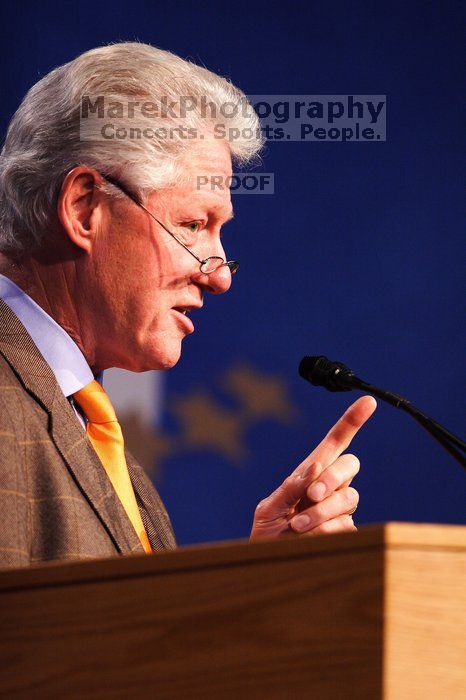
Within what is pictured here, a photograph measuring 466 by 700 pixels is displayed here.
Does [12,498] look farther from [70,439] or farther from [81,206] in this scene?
[81,206]

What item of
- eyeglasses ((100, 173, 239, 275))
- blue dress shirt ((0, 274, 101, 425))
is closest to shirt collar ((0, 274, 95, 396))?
blue dress shirt ((0, 274, 101, 425))

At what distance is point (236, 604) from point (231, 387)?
1.47 m

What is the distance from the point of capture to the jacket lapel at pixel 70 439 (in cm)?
140

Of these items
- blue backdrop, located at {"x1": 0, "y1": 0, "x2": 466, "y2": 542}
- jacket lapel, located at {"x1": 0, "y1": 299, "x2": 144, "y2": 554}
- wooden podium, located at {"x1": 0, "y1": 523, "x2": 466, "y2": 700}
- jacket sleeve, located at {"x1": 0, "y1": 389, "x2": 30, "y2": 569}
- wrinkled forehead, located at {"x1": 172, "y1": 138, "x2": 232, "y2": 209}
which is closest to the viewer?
wooden podium, located at {"x1": 0, "y1": 523, "x2": 466, "y2": 700}

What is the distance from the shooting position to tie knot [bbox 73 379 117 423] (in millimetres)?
1655

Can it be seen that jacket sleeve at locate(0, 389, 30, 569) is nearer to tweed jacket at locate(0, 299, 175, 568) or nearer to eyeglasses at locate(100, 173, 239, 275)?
tweed jacket at locate(0, 299, 175, 568)

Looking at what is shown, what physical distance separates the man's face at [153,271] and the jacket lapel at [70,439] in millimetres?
231

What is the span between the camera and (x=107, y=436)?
168 centimetres

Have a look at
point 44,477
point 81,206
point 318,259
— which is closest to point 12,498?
point 44,477

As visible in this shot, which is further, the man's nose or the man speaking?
the man's nose

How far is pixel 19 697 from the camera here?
37.8 inches

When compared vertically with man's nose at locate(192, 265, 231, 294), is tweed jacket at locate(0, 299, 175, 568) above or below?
below

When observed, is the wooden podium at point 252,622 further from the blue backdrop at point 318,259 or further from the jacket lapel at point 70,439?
the blue backdrop at point 318,259

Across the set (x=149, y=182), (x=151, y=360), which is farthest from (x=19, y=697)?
(x=149, y=182)
